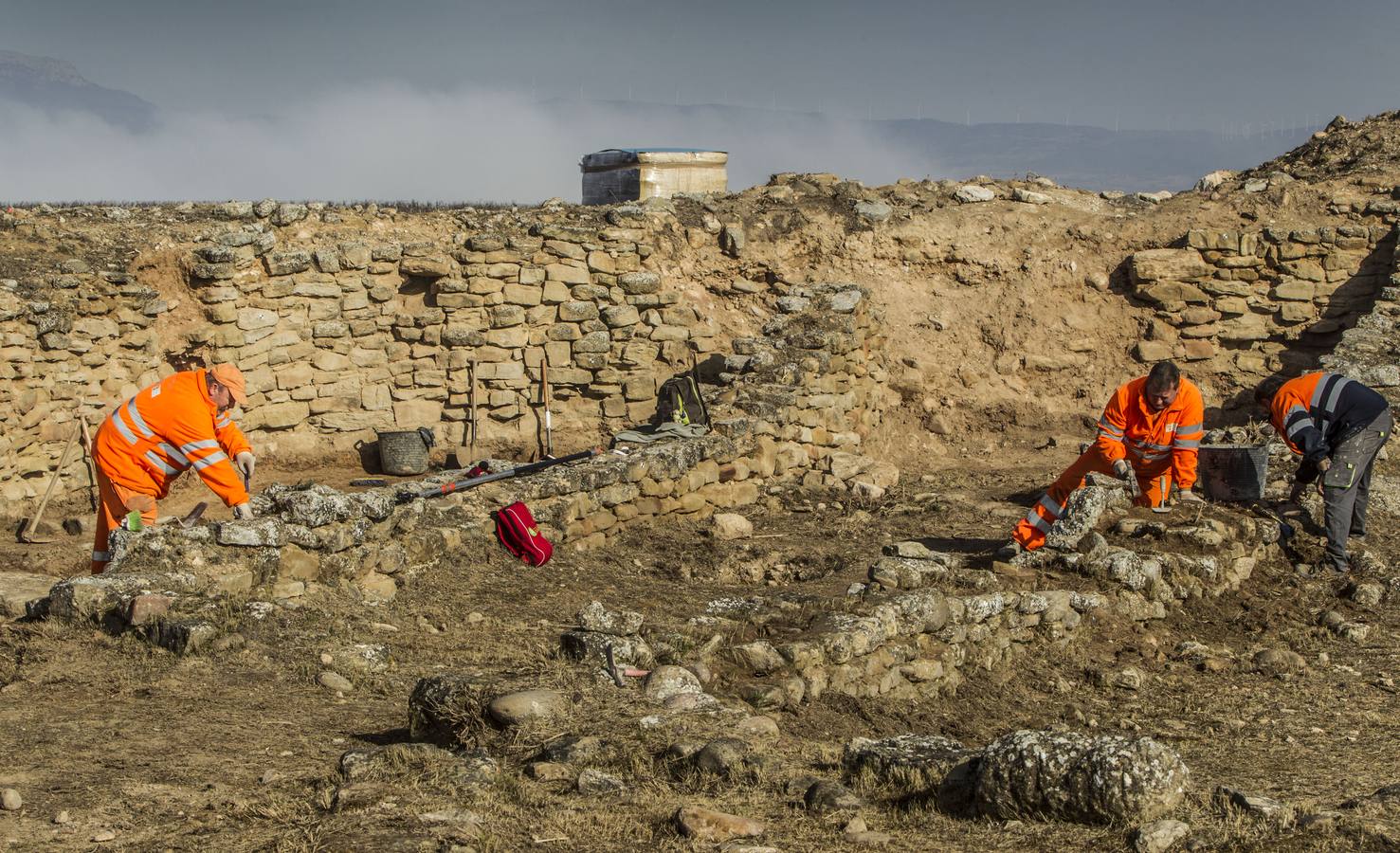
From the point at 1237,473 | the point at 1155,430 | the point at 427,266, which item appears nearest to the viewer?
the point at 1155,430

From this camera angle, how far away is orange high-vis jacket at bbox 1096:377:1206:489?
8.70 meters

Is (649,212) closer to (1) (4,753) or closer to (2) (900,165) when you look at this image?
(1) (4,753)

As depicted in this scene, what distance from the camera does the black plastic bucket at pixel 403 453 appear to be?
13.4 metres

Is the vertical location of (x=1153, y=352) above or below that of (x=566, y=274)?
below

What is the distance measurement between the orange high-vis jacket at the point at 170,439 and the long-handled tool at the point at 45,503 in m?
3.08

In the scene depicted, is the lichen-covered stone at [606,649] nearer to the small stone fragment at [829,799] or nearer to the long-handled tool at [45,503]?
the small stone fragment at [829,799]

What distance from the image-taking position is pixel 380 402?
14039mm

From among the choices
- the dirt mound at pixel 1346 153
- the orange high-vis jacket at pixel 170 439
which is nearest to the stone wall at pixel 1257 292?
the dirt mound at pixel 1346 153

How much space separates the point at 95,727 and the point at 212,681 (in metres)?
0.73

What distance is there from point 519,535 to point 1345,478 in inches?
219

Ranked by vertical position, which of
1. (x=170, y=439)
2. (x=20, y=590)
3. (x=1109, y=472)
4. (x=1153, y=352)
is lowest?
(x=20, y=590)

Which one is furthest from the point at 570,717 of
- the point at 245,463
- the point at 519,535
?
the point at 245,463

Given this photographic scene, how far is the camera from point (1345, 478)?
8531 mm

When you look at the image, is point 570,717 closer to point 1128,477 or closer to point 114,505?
point 114,505
